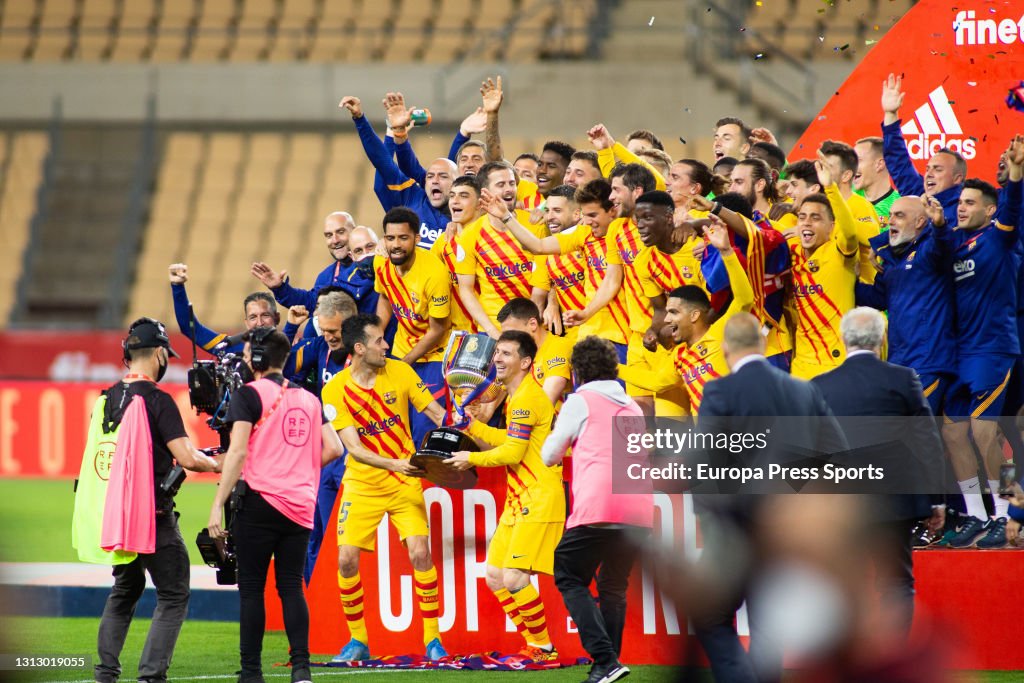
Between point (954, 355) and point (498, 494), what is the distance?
107 inches

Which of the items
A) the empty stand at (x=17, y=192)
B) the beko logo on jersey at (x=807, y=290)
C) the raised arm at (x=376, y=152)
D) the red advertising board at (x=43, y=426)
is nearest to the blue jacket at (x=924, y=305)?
the beko logo on jersey at (x=807, y=290)

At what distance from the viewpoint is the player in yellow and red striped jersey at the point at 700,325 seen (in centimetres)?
784

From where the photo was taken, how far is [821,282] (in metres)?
8.52

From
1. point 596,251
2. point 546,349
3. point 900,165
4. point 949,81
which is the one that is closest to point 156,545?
point 546,349

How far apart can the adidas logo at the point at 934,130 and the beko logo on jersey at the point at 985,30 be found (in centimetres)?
38

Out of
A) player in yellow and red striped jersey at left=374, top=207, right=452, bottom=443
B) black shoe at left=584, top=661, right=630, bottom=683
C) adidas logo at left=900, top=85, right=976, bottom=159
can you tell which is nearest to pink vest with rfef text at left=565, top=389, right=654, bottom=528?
black shoe at left=584, top=661, right=630, bottom=683

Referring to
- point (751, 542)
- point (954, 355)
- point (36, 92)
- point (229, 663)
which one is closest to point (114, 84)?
point (36, 92)

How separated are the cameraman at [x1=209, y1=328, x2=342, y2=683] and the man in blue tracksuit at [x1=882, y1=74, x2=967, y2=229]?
4.00 meters

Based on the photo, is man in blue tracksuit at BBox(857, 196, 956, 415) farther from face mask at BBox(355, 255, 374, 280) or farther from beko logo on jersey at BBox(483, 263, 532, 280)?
face mask at BBox(355, 255, 374, 280)

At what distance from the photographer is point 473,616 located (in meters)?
8.72

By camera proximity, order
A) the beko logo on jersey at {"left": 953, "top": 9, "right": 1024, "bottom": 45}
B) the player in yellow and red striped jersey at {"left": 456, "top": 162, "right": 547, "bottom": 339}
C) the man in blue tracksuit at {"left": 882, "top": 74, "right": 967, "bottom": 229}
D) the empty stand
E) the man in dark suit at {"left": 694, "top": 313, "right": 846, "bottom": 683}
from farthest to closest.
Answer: the empty stand → the beko logo on jersey at {"left": 953, "top": 9, "right": 1024, "bottom": 45} → the player in yellow and red striped jersey at {"left": 456, "top": 162, "right": 547, "bottom": 339} → the man in blue tracksuit at {"left": 882, "top": 74, "right": 967, "bottom": 229} → the man in dark suit at {"left": 694, "top": 313, "right": 846, "bottom": 683}

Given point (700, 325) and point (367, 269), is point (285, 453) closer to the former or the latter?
point (700, 325)

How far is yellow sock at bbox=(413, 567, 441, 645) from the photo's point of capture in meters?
8.52

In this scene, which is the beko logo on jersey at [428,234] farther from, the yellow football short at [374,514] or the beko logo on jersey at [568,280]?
the yellow football short at [374,514]
